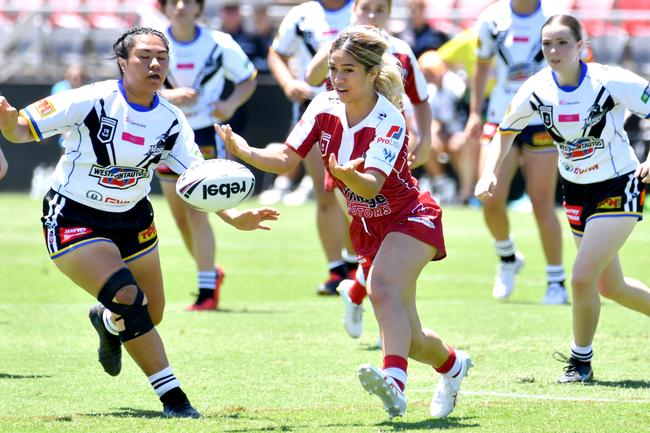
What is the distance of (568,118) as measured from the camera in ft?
20.9

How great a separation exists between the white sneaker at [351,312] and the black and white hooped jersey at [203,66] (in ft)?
8.10

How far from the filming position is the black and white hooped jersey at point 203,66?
9.29 m

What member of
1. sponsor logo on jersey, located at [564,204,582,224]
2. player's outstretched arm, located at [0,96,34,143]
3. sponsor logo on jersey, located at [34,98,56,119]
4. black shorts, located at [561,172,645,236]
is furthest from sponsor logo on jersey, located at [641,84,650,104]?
player's outstretched arm, located at [0,96,34,143]

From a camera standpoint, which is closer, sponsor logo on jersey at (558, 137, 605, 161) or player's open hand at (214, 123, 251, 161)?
player's open hand at (214, 123, 251, 161)

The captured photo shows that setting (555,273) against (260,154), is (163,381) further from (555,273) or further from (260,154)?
(555,273)

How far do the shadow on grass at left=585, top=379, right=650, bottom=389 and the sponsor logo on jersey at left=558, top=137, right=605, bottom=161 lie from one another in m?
1.23

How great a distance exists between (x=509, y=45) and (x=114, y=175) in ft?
14.6

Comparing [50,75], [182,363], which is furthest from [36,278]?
[50,75]

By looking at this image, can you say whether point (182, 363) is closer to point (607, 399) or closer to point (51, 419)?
point (51, 419)

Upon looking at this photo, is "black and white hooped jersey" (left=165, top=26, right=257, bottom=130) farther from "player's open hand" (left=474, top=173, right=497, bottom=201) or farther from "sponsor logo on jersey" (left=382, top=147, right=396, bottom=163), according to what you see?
"sponsor logo on jersey" (left=382, top=147, right=396, bottom=163)

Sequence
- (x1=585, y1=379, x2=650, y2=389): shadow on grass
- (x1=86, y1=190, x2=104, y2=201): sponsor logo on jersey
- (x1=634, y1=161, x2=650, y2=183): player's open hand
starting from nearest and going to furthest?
(x1=86, y1=190, x2=104, y2=201): sponsor logo on jersey, (x1=634, y1=161, x2=650, y2=183): player's open hand, (x1=585, y1=379, x2=650, y2=389): shadow on grass

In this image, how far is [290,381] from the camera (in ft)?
21.3

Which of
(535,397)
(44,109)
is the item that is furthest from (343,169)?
(535,397)

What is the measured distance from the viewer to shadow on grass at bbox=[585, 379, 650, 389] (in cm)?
616
